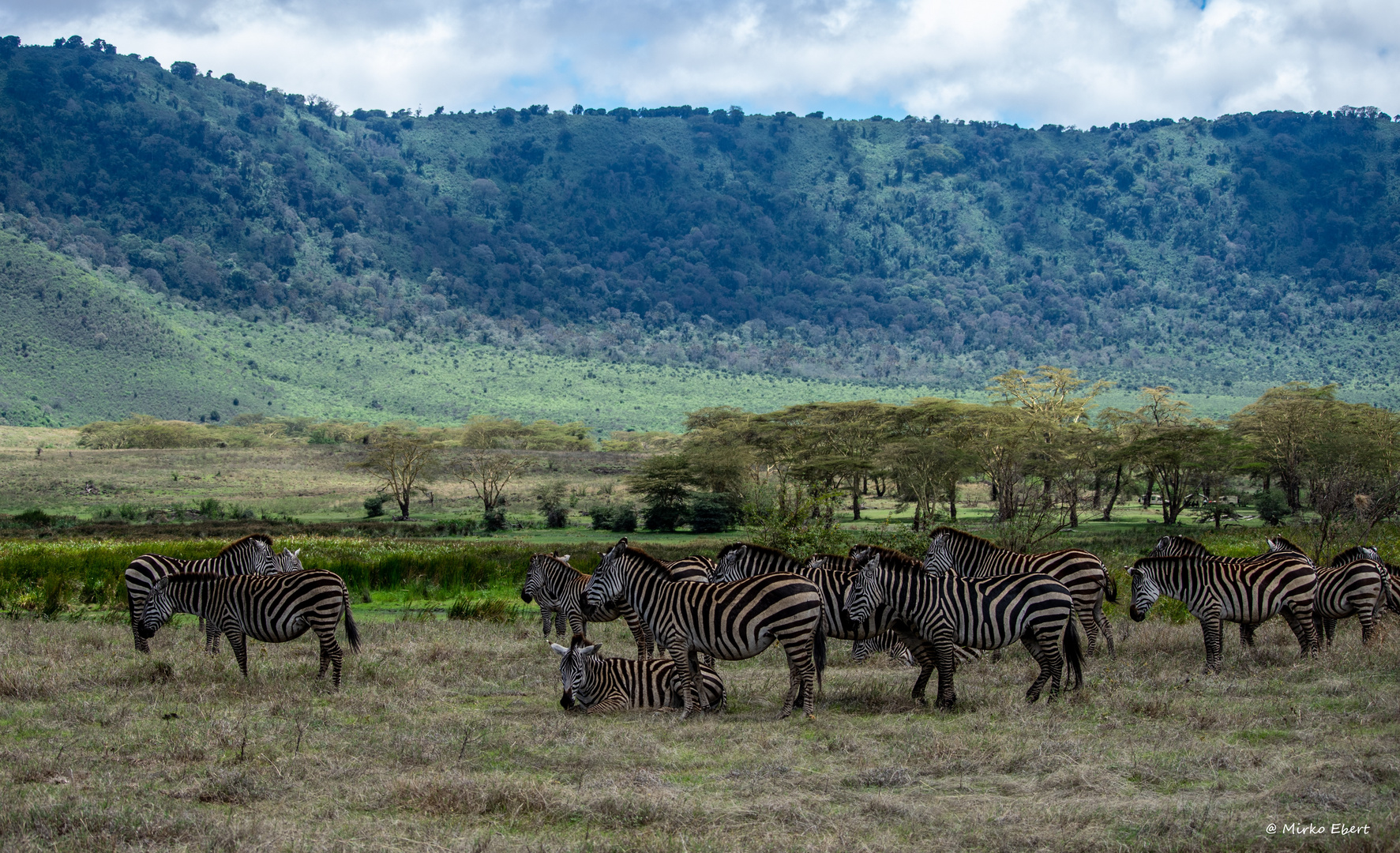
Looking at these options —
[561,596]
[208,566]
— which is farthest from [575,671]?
[208,566]

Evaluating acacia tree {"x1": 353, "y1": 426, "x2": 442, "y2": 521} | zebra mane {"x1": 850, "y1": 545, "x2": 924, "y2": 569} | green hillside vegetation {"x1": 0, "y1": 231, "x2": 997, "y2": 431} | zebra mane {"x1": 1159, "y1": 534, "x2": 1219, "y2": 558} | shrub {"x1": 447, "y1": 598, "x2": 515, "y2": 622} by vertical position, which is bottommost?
shrub {"x1": 447, "y1": 598, "x2": 515, "y2": 622}

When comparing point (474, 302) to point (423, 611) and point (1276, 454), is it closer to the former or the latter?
point (1276, 454)

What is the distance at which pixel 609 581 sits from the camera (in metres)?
11.1

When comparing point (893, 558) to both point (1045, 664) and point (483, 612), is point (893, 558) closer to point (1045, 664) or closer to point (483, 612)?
point (1045, 664)

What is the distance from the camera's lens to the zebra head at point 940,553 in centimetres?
1355

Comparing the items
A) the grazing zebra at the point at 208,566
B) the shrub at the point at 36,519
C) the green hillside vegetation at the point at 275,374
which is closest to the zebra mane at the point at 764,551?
the grazing zebra at the point at 208,566

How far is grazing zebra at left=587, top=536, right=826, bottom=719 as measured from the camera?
958 centimetres

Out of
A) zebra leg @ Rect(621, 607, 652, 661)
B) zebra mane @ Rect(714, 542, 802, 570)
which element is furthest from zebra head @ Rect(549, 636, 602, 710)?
zebra mane @ Rect(714, 542, 802, 570)

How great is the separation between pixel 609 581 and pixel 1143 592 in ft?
21.0

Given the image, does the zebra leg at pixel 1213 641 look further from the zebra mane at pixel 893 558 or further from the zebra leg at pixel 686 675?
the zebra leg at pixel 686 675

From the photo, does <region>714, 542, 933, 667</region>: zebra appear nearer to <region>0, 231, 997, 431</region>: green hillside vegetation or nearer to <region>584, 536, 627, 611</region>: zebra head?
<region>584, 536, 627, 611</region>: zebra head

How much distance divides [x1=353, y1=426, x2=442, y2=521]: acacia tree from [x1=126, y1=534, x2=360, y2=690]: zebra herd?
36790 mm

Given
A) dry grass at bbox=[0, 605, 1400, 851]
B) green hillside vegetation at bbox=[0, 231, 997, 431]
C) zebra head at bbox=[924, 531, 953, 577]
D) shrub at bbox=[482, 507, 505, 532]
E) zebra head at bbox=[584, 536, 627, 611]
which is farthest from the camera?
green hillside vegetation at bbox=[0, 231, 997, 431]

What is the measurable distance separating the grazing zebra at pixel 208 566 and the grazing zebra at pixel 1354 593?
42.7 ft
